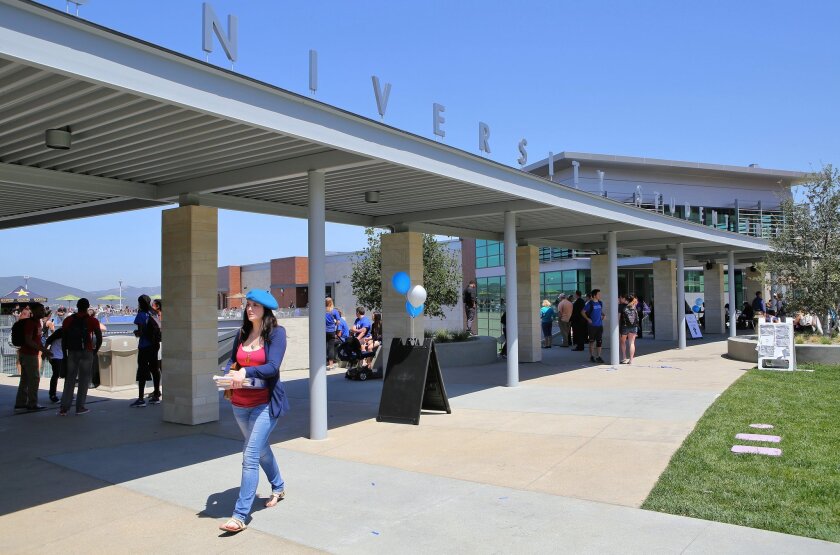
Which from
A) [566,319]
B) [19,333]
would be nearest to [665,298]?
[566,319]

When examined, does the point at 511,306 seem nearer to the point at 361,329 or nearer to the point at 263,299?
the point at 361,329

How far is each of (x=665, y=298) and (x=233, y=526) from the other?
21922 mm

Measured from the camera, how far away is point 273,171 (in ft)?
27.1

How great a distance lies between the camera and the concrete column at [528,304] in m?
17.3

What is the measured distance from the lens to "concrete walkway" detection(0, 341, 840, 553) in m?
4.73

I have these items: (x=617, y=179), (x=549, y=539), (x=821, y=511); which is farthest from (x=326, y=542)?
(x=617, y=179)

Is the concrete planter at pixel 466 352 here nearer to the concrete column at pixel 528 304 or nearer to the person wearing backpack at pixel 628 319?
the concrete column at pixel 528 304

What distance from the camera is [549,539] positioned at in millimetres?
4652

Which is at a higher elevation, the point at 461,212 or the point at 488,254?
the point at 488,254

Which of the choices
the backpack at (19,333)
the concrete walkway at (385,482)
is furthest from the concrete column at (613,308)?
the backpack at (19,333)

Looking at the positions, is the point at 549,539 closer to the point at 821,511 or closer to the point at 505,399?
the point at 821,511

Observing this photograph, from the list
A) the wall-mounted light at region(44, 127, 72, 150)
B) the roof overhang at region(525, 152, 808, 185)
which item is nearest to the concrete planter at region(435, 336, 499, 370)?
the wall-mounted light at region(44, 127, 72, 150)

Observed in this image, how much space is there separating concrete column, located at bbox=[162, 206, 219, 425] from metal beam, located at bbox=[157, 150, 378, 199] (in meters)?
0.45

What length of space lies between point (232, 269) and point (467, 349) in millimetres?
49732
